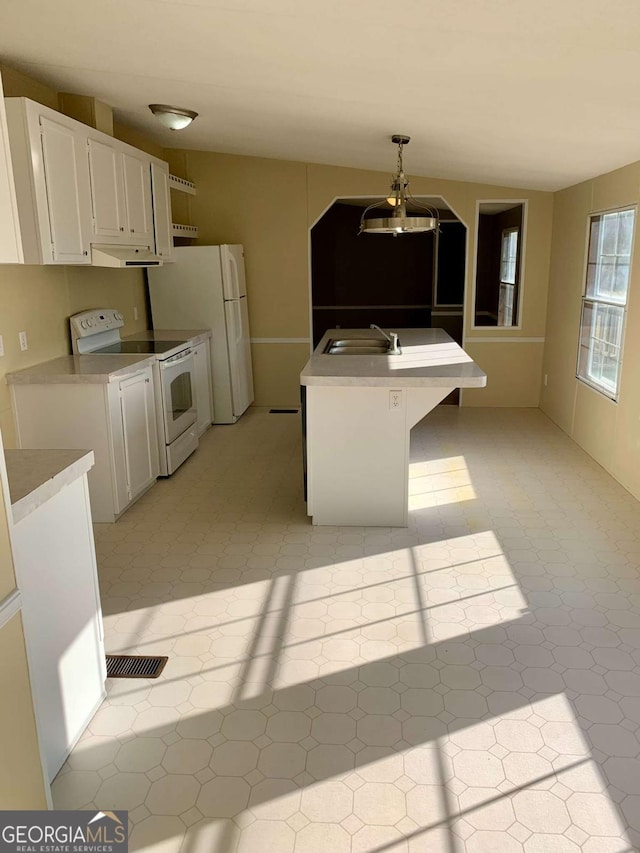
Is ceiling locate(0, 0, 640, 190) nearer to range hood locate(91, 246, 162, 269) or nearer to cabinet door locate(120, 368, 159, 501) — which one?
range hood locate(91, 246, 162, 269)

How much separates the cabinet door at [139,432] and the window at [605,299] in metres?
3.15

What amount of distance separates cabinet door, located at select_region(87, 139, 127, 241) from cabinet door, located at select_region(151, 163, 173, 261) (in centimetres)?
67

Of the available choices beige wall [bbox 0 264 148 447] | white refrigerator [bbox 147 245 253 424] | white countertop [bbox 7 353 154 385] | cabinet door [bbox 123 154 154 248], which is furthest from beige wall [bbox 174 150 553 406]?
white countertop [bbox 7 353 154 385]

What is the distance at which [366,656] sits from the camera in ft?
8.80

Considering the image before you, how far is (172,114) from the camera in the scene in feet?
14.6

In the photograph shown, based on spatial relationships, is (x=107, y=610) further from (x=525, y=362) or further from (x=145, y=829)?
(x=525, y=362)

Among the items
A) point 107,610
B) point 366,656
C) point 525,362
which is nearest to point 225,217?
point 525,362

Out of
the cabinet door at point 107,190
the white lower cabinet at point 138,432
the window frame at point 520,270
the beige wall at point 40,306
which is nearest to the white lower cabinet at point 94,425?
the white lower cabinet at point 138,432

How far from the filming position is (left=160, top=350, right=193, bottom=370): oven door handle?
184 inches

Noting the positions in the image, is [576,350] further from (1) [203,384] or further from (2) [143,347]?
(2) [143,347]

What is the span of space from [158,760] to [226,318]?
14.3 feet

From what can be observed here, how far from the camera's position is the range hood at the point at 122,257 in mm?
4144

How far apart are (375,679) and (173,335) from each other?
12.4ft

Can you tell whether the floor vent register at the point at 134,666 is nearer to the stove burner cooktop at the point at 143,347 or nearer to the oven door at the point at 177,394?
the oven door at the point at 177,394
